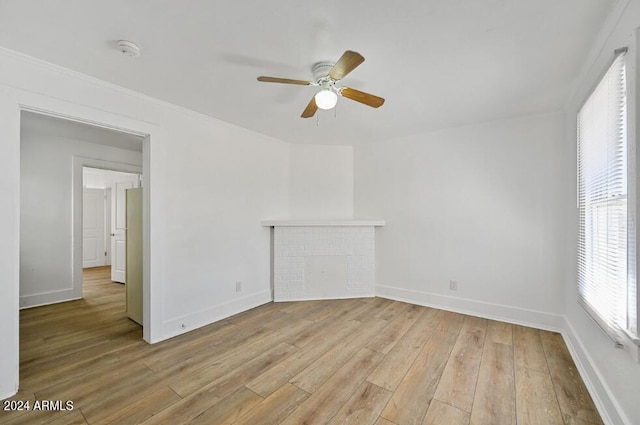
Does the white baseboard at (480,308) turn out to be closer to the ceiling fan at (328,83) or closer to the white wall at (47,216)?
the ceiling fan at (328,83)

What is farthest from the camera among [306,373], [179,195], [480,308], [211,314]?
[480,308]

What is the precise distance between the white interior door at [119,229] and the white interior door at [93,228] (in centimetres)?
158

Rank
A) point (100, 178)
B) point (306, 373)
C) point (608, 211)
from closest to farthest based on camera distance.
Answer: point (608, 211) < point (306, 373) < point (100, 178)

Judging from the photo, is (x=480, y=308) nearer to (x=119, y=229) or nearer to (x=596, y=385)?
(x=596, y=385)

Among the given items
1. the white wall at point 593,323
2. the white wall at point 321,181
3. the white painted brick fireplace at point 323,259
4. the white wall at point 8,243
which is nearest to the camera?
the white wall at point 593,323

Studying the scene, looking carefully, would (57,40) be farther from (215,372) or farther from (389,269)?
(389,269)

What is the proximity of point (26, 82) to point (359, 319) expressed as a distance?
146 inches

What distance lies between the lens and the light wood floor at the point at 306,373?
1737mm

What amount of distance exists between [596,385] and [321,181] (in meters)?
3.67

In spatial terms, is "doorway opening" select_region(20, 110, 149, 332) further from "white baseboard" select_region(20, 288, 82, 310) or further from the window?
the window

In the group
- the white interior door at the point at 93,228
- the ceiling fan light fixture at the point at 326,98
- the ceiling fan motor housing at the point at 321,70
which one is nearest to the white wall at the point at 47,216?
the white interior door at the point at 93,228

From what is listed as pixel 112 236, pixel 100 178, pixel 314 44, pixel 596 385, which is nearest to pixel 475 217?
pixel 596 385

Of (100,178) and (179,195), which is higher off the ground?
(100,178)

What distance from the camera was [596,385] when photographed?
186 centimetres
